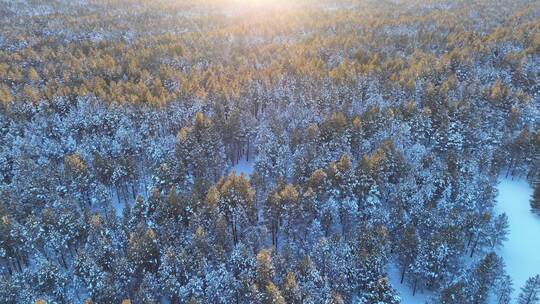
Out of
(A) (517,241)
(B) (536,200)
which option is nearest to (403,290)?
(A) (517,241)

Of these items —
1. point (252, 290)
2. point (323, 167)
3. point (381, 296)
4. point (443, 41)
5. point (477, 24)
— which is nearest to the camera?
point (252, 290)

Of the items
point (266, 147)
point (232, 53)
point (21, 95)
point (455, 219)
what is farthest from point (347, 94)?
point (21, 95)

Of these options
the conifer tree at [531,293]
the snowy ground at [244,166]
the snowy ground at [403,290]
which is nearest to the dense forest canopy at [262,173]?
the conifer tree at [531,293]

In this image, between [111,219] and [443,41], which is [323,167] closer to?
[111,219]

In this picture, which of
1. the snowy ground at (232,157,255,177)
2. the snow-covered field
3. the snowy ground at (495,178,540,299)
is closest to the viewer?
the snow-covered field

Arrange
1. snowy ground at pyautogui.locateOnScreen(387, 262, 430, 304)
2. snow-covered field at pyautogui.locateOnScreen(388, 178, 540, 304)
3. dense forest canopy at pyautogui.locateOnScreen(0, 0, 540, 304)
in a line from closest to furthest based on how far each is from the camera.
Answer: dense forest canopy at pyautogui.locateOnScreen(0, 0, 540, 304) < snowy ground at pyautogui.locateOnScreen(387, 262, 430, 304) < snow-covered field at pyautogui.locateOnScreen(388, 178, 540, 304)

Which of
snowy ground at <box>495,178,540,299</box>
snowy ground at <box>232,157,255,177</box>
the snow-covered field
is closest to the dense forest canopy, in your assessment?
snowy ground at <box>232,157,255,177</box>

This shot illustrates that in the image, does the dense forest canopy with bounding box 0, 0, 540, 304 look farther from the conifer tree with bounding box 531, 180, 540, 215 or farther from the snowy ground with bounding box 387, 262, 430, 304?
the conifer tree with bounding box 531, 180, 540, 215
